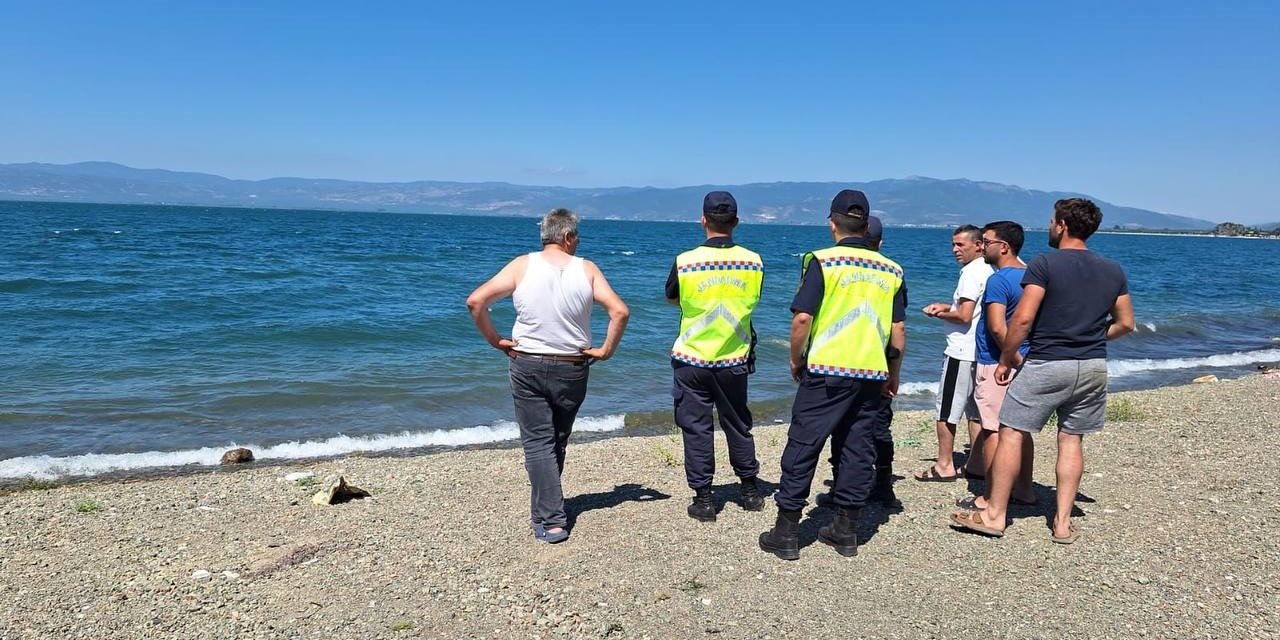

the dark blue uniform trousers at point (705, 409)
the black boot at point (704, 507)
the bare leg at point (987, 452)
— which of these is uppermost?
the dark blue uniform trousers at point (705, 409)

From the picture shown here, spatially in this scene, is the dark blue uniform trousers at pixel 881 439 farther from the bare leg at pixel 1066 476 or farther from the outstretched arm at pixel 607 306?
the outstretched arm at pixel 607 306

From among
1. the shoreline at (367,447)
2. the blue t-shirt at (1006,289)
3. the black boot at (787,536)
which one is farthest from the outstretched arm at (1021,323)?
the shoreline at (367,447)

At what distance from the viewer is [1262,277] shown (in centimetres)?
4988

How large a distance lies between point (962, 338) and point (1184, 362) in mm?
14063

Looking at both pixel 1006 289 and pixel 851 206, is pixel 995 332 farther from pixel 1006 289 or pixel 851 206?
pixel 851 206

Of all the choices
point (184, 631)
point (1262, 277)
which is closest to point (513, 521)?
point (184, 631)

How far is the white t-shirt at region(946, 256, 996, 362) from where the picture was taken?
572 centimetres

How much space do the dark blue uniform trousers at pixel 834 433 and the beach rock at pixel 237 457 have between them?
6819mm

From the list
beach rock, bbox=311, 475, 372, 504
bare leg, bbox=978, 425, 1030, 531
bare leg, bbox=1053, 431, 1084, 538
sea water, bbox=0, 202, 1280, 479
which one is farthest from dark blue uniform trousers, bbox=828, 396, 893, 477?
sea water, bbox=0, 202, 1280, 479

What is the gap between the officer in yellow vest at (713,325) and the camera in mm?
4910

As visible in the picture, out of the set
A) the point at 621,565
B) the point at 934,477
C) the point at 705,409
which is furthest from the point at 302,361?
the point at 934,477

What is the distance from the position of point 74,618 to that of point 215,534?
57.3 inches

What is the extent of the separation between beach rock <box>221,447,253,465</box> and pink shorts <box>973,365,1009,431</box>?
7847 mm

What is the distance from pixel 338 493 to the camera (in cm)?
639
